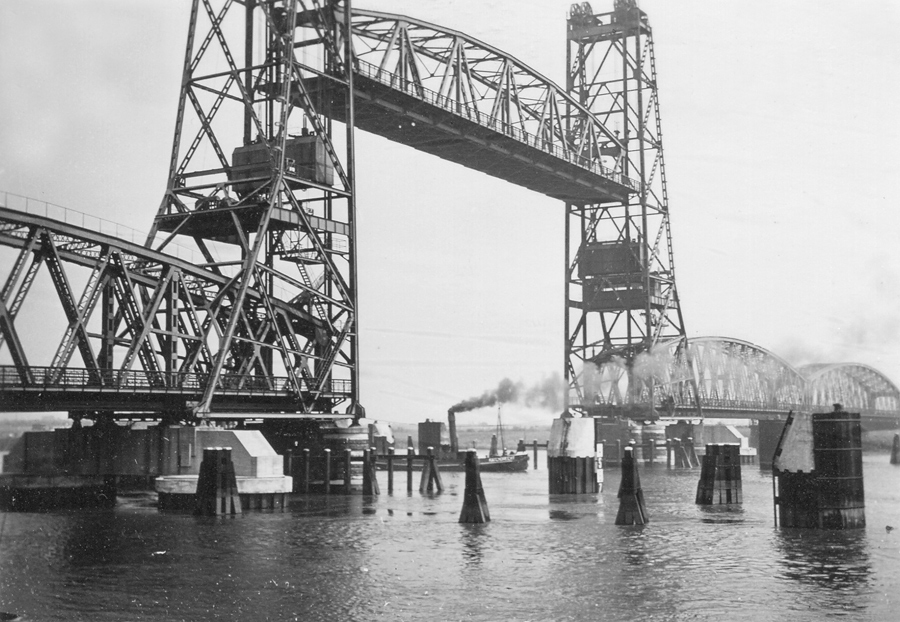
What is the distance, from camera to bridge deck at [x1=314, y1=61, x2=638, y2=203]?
6019cm

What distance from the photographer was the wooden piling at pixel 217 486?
3972 cm

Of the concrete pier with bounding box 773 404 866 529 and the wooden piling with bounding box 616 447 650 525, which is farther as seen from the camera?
the wooden piling with bounding box 616 447 650 525

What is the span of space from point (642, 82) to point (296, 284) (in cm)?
4232

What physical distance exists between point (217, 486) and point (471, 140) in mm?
31884

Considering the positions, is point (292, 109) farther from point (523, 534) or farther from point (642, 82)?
point (642, 82)

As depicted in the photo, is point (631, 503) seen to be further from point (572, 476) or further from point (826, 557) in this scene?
point (572, 476)

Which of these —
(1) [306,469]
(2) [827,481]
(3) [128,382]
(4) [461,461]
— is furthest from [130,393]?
(4) [461,461]

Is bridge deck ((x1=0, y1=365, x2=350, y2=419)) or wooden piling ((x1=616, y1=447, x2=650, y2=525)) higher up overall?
bridge deck ((x1=0, y1=365, x2=350, y2=419))

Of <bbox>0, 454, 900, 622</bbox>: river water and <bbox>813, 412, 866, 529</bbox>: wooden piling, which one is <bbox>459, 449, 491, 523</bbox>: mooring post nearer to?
<bbox>0, 454, 900, 622</bbox>: river water

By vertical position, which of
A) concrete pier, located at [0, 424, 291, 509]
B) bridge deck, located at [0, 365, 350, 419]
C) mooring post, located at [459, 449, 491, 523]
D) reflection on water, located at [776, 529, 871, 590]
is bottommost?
reflection on water, located at [776, 529, 871, 590]

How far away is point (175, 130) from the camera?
54156 millimetres

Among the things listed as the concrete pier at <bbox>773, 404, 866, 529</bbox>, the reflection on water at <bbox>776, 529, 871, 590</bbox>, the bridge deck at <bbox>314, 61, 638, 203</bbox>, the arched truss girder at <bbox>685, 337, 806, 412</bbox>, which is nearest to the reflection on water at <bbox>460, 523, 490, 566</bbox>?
the reflection on water at <bbox>776, 529, 871, 590</bbox>

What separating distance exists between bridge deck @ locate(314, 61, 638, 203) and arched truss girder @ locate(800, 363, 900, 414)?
53265mm

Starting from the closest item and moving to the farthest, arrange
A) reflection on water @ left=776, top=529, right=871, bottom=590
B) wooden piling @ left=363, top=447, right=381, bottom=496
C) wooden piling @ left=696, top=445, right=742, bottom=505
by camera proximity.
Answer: reflection on water @ left=776, top=529, right=871, bottom=590, wooden piling @ left=696, top=445, right=742, bottom=505, wooden piling @ left=363, top=447, right=381, bottom=496
